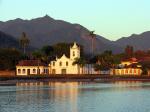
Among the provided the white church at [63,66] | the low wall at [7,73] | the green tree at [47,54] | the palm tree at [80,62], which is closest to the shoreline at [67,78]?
the palm tree at [80,62]

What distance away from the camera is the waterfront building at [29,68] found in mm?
158625

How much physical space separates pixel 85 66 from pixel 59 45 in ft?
100

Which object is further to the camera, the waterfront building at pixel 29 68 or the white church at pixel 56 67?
the white church at pixel 56 67

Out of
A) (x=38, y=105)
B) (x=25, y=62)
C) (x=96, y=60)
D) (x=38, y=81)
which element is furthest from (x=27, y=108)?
(x=96, y=60)

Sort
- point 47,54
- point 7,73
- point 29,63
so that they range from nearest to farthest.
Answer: point 29,63 → point 7,73 → point 47,54

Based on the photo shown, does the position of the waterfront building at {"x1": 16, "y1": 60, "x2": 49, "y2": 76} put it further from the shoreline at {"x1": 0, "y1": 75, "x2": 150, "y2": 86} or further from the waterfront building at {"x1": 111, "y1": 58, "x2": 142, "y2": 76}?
the waterfront building at {"x1": 111, "y1": 58, "x2": 142, "y2": 76}

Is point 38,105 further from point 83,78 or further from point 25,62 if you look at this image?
point 25,62

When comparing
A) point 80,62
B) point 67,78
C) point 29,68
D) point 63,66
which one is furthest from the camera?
point 63,66

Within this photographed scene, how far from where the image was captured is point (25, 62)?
160 meters

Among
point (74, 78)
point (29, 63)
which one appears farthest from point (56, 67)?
point (74, 78)

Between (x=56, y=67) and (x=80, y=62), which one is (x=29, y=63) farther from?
(x=80, y=62)

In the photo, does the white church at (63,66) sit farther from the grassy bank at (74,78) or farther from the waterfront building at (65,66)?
the grassy bank at (74,78)

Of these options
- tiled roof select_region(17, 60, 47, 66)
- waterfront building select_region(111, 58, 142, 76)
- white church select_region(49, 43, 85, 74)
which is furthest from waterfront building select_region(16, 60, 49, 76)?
waterfront building select_region(111, 58, 142, 76)

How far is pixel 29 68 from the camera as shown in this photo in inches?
6270
